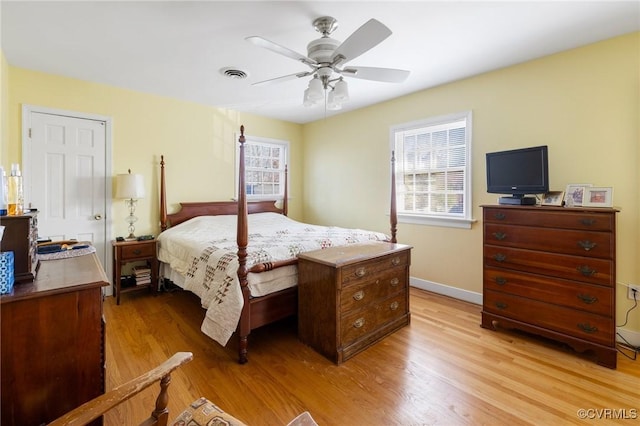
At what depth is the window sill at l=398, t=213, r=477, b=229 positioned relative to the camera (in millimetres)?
3411

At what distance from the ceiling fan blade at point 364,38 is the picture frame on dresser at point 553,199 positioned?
76.2 inches

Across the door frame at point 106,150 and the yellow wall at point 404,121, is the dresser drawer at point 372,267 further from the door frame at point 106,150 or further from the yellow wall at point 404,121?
the door frame at point 106,150

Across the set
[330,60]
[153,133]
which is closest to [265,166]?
[153,133]

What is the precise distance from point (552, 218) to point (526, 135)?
3.36 ft

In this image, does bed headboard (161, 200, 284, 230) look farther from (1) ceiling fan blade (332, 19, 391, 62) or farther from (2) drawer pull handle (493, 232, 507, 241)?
(2) drawer pull handle (493, 232, 507, 241)

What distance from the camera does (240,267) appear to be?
2182mm

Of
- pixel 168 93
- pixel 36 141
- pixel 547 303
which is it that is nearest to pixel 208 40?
pixel 168 93

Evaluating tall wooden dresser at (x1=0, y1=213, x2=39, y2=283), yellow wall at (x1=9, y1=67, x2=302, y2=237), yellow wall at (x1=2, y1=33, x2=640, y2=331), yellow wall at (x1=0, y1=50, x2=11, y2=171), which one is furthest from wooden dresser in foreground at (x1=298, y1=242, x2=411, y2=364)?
yellow wall at (x1=0, y1=50, x2=11, y2=171)

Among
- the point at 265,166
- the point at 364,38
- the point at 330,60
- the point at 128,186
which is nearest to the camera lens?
the point at 364,38

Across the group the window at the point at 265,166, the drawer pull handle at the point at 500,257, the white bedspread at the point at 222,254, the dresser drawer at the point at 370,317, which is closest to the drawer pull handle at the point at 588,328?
the drawer pull handle at the point at 500,257

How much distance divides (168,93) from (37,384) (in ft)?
11.6

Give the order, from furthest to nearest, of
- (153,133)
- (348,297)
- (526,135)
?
(153,133), (526,135), (348,297)

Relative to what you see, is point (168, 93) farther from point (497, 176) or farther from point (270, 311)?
point (497, 176)

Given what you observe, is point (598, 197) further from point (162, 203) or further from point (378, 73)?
point (162, 203)
